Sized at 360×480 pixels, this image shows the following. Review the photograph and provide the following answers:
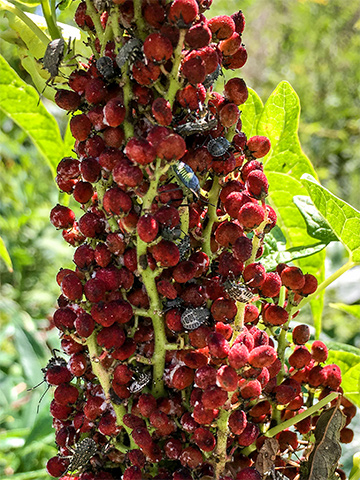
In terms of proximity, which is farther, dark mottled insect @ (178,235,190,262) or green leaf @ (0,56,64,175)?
green leaf @ (0,56,64,175)

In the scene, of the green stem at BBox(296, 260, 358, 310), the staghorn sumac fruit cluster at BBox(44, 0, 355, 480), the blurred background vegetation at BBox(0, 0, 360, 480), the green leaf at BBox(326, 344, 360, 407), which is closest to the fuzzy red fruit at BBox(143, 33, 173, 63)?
the staghorn sumac fruit cluster at BBox(44, 0, 355, 480)

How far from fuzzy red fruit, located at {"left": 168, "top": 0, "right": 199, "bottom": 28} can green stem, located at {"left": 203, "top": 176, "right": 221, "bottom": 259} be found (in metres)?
0.10

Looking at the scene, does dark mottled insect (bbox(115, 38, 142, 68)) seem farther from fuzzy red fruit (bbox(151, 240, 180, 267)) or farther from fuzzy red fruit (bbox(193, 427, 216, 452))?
fuzzy red fruit (bbox(193, 427, 216, 452))

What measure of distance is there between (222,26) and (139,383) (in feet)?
0.78

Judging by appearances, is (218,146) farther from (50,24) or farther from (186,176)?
(50,24)

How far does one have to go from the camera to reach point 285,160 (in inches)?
22.8

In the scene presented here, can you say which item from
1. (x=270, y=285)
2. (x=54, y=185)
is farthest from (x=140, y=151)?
(x=54, y=185)

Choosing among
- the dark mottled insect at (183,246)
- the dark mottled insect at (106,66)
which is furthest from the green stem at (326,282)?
the dark mottled insect at (106,66)

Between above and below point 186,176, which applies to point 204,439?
below

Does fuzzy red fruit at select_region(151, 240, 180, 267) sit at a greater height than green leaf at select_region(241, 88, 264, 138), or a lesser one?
greater

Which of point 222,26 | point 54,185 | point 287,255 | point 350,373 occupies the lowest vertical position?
point 54,185

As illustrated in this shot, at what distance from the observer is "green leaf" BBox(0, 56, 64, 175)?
0.57 m

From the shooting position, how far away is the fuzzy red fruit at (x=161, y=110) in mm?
321

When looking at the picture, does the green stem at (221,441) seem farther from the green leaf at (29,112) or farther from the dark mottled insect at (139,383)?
the green leaf at (29,112)
